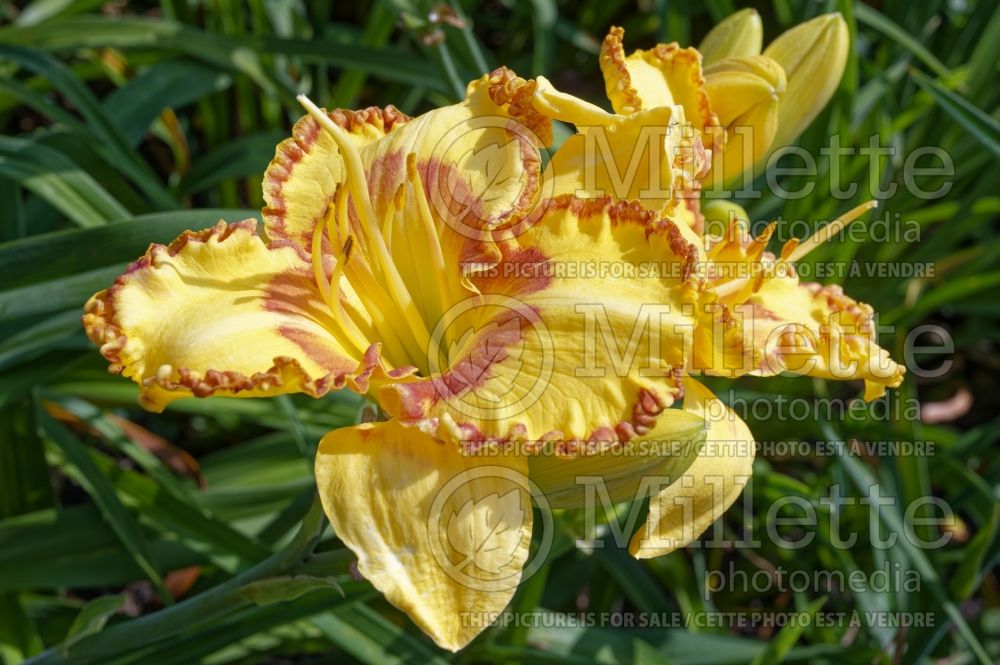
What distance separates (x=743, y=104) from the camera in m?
0.99

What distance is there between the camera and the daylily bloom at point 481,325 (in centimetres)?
68

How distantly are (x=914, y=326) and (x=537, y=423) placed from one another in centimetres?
132

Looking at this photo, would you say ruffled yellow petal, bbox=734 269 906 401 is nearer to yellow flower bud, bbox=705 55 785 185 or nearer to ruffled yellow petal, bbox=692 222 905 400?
ruffled yellow petal, bbox=692 222 905 400

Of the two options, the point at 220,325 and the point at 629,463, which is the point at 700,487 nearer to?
the point at 629,463

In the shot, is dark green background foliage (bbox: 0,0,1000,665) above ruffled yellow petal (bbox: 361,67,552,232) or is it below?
below

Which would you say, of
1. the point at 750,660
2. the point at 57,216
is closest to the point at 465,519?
the point at 750,660

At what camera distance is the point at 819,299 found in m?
Result: 0.94

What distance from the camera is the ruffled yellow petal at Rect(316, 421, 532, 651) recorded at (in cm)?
67

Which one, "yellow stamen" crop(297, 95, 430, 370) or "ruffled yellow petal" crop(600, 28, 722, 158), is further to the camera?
"ruffled yellow petal" crop(600, 28, 722, 158)

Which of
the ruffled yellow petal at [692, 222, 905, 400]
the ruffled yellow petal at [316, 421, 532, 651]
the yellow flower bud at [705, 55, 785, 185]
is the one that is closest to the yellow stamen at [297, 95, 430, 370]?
the ruffled yellow petal at [316, 421, 532, 651]

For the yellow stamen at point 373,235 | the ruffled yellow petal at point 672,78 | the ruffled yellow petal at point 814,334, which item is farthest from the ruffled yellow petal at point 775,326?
the yellow stamen at point 373,235

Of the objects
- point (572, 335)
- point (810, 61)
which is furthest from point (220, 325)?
point (810, 61)

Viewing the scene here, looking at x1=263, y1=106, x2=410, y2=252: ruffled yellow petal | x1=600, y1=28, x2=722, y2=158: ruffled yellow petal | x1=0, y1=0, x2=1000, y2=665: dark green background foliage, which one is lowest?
x1=0, y1=0, x2=1000, y2=665: dark green background foliage

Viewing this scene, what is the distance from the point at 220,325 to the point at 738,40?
0.68 m
